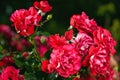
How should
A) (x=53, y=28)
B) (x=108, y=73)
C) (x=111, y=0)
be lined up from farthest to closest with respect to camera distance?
(x=111, y=0) → (x=53, y=28) → (x=108, y=73)

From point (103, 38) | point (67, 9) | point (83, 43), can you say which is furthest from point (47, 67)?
point (67, 9)

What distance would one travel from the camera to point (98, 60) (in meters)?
2.68

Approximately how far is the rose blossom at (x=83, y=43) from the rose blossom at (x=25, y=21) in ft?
0.74

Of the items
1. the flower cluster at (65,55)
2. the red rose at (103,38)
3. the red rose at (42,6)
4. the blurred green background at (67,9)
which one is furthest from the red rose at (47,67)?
the blurred green background at (67,9)

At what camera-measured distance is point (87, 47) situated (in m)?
2.73

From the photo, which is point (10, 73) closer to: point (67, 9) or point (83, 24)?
point (83, 24)

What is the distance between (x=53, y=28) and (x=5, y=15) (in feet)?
4.61

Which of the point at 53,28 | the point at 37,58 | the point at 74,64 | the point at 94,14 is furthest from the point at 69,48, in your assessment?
the point at 94,14

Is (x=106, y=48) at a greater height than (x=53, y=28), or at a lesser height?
lesser

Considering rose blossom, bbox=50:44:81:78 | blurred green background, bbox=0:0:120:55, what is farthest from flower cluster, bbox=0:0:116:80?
blurred green background, bbox=0:0:120:55

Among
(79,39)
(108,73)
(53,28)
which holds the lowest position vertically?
(108,73)

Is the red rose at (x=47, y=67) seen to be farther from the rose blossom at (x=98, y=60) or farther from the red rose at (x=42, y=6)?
the red rose at (x=42, y=6)

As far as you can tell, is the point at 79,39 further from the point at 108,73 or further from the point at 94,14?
the point at 94,14

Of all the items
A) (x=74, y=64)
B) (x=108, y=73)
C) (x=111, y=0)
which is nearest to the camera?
(x=74, y=64)
